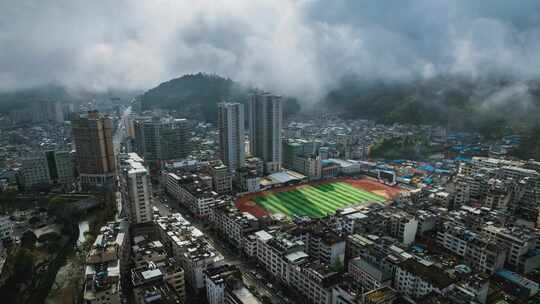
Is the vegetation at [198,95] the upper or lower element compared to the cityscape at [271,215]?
upper

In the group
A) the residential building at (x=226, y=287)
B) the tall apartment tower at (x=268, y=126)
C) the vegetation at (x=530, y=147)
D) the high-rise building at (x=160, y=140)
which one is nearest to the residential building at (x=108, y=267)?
the residential building at (x=226, y=287)

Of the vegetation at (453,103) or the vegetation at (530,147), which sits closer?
the vegetation at (530,147)

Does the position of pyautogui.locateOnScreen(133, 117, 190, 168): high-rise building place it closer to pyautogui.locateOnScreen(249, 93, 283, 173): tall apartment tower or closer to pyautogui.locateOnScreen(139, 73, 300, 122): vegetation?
pyautogui.locateOnScreen(249, 93, 283, 173): tall apartment tower

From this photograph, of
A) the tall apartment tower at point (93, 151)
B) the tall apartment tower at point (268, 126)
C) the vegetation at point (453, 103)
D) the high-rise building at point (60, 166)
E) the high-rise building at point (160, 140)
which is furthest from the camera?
the vegetation at point (453, 103)

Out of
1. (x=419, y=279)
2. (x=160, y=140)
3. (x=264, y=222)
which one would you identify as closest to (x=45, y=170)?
(x=160, y=140)

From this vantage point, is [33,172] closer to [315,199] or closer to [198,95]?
[315,199]

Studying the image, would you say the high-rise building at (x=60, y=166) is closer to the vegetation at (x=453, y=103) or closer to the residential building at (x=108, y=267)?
the residential building at (x=108, y=267)

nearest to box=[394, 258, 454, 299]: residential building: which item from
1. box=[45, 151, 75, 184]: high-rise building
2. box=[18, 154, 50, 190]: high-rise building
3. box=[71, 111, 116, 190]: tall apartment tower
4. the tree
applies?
the tree
